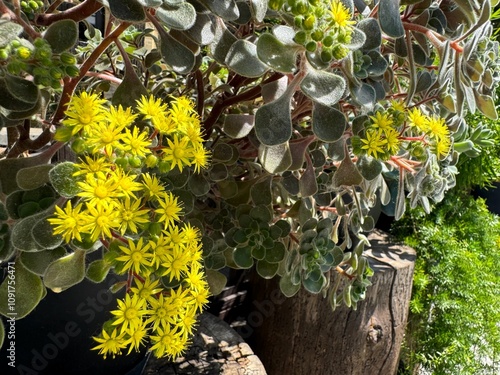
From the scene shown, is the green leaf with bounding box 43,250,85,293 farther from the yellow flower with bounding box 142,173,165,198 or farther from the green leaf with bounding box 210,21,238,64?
the green leaf with bounding box 210,21,238,64

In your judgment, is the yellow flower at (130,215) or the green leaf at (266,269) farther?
the green leaf at (266,269)

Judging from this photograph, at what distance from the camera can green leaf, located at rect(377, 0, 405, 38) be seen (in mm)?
510

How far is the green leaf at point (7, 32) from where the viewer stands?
1.45 feet

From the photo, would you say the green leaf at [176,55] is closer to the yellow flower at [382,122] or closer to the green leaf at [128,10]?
the green leaf at [128,10]

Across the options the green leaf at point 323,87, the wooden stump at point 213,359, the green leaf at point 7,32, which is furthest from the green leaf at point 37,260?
the wooden stump at point 213,359

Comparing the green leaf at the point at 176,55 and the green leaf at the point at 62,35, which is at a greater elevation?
the green leaf at the point at 62,35

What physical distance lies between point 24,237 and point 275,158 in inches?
11.4

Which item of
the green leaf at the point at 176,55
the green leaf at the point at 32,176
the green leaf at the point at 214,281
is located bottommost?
the green leaf at the point at 214,281

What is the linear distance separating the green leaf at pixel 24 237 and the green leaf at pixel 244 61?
0.82 feet

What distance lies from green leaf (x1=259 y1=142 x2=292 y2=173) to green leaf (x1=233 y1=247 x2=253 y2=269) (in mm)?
182

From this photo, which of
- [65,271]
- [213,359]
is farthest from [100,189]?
[213,359]

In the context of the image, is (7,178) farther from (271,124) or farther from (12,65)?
(271,124)

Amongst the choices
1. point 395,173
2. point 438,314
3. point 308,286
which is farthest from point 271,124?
point 438,314

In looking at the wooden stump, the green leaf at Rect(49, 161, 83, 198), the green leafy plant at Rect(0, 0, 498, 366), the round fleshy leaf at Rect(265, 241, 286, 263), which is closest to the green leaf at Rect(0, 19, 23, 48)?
the green leafy plant at Rect(0, 0, 498, 366)
